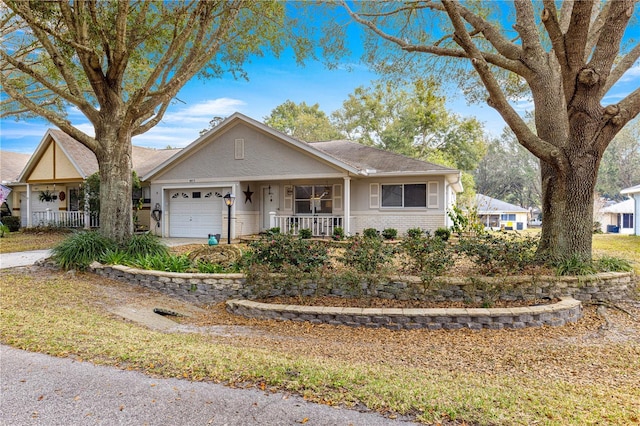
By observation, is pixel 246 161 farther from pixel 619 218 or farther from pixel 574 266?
pixel 619 218

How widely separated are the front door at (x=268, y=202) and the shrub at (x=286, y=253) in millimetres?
8467

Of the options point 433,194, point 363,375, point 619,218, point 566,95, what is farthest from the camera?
point 619,218

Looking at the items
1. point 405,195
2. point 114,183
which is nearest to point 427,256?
point 405,195

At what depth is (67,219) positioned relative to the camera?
19.3 metres

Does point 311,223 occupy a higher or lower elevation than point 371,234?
higher

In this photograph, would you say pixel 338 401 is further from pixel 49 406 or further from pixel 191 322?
pixel 191 322

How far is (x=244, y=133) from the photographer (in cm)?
1545

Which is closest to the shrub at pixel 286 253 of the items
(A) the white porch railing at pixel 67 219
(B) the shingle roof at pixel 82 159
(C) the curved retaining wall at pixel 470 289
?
(C) the curved retaining wall at pixel 470 289

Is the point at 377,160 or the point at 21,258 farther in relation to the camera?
the point at 377,160

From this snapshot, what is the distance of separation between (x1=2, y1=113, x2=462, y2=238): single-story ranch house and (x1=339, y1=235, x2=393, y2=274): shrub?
20.5 feet

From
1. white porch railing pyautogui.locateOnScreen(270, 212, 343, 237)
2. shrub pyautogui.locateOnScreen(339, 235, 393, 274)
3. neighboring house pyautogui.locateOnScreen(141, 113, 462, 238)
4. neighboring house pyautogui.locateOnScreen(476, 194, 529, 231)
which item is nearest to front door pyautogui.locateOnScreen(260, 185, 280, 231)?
neighboring house pyautogui.locateOnScreen(141, 113, 462, 238)

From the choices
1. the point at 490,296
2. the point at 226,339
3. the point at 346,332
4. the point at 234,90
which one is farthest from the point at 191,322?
the point at 234,90

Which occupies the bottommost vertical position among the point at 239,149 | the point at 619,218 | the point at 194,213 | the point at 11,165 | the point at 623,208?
the point at 619,218

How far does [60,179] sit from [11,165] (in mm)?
9184
